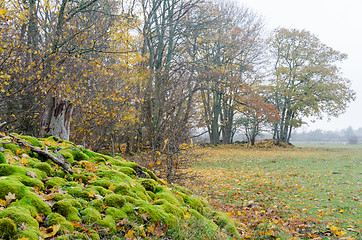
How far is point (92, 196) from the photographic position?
3420 millimetres

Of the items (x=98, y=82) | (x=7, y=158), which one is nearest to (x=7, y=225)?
(x=7, y=158)

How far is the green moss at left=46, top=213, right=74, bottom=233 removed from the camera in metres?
2.60

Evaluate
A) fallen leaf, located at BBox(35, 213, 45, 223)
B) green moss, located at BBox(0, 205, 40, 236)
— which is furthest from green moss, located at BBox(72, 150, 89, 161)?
green moss, located at BBox(0, 205, 40, 236)

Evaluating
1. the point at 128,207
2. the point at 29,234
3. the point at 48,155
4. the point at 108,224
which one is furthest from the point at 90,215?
the point at 48,155

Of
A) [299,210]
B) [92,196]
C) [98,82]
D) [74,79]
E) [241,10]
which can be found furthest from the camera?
[241,10]

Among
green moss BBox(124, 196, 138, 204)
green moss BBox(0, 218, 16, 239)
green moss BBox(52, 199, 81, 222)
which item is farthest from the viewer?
green moss BBox(124, 196, 138, 204)

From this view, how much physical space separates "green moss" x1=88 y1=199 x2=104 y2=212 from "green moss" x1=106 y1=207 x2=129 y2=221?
0.09 metres

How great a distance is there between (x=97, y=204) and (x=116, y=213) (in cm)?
27

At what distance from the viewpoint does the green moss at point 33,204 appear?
2646 mm

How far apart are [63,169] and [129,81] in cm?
727

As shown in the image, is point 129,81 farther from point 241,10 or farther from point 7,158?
point 241,10

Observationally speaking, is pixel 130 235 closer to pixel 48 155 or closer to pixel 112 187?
pixel 112 187

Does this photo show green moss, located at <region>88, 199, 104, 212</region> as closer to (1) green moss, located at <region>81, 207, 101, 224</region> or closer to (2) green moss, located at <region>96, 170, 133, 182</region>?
(1) green moss, located at <region>81, 207, 101, 224</region>

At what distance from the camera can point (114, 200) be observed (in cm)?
343
